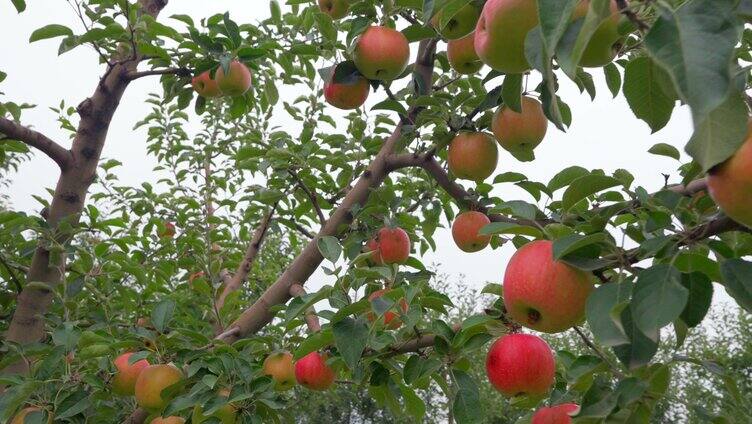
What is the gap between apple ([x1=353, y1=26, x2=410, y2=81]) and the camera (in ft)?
5.32

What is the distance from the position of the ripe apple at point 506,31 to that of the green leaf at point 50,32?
159cm

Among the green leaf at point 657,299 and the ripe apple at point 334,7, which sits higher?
the ripe apple at point 334,7

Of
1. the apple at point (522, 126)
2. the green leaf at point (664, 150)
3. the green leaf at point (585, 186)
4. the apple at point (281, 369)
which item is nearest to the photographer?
the green leaf at point (585, 186)

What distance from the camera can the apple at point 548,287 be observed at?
0.91 meters

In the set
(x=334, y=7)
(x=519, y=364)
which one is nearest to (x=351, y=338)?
(x=519, y=364)

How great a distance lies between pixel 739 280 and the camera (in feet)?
2.50

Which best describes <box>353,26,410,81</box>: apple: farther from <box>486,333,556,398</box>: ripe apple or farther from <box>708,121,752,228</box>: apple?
<box>708,121,752,228</box>: apple

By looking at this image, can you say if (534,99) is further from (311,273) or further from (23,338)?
(23,338)

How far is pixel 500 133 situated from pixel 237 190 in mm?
2965

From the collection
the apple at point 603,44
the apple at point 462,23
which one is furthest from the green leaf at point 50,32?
the apple at point 603,44

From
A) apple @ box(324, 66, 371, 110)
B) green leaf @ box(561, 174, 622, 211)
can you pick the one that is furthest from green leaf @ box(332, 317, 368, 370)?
apple @ box(324, 66, 371, 110)

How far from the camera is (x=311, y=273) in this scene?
7.07 ft

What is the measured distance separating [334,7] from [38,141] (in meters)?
1.06

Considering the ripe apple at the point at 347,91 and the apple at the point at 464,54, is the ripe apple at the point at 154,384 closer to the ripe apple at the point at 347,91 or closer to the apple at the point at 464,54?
the ripe apple at the point at 347,91
